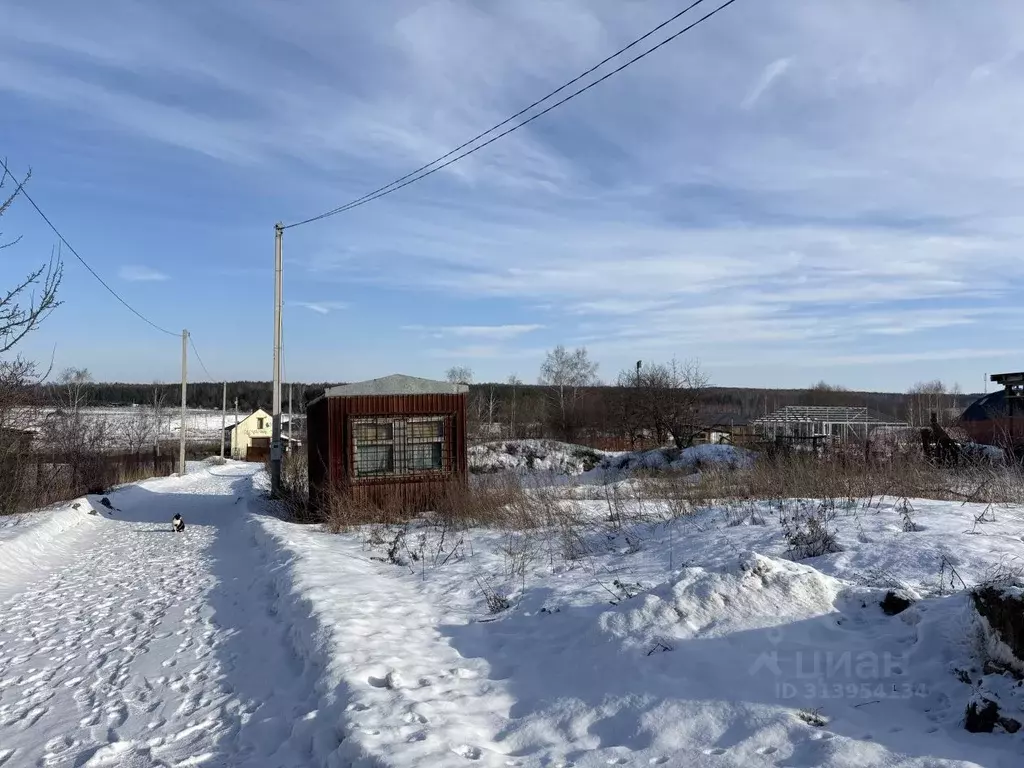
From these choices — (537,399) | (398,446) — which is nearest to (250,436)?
(537,399)

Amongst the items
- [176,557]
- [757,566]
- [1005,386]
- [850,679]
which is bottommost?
[176,557]

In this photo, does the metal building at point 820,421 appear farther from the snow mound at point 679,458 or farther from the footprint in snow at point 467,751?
the footprint in snow at point 467,751

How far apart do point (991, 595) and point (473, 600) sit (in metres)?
4.45

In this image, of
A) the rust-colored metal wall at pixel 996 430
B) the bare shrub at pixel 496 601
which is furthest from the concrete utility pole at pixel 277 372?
the rust-colored metal wall at pixel 996 430

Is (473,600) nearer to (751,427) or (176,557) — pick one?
(176,557)

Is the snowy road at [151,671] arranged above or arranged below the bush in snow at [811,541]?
below

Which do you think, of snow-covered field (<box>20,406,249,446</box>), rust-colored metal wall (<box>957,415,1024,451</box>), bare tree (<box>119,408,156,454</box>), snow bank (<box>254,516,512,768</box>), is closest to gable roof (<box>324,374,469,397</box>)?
snow bank (<box>254,516,512,768</box>)

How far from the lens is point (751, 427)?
48.8m

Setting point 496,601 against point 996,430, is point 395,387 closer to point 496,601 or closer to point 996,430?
Result: point 496,601

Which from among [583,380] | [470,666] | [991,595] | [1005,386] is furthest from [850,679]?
[583,380]

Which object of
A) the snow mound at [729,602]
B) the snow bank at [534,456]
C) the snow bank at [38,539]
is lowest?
the snow bank at [38,539]

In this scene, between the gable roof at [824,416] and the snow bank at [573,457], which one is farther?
the gable roof at [824,416]

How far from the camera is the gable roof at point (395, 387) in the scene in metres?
14.5

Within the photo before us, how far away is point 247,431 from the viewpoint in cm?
8094
